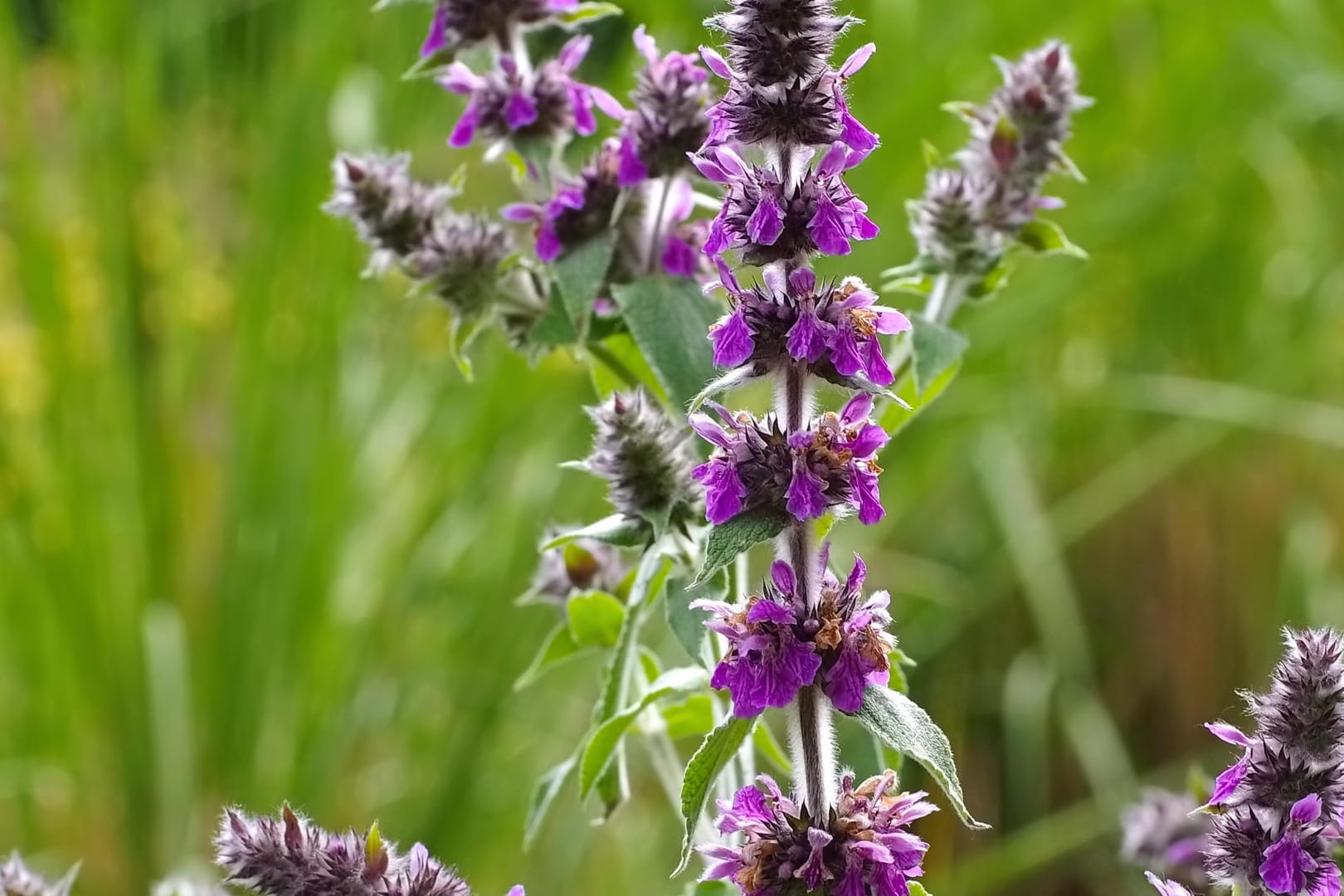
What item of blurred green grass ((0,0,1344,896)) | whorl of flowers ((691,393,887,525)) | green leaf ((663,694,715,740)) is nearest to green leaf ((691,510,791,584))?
whorl of flowers ((691,393,887,525))

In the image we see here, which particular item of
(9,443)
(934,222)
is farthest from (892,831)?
(9,443)

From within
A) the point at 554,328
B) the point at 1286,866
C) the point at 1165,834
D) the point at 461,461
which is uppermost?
the point at 461,461

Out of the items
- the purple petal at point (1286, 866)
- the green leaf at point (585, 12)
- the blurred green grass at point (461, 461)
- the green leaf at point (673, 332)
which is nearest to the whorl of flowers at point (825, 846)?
the purple petal at point (1286, 866)

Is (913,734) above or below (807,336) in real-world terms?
below

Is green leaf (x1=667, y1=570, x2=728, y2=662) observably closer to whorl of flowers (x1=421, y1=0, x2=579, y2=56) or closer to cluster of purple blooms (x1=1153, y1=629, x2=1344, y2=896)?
cluster of purple blooms (x1=1153, y1=629, x2=1344, y2=896)

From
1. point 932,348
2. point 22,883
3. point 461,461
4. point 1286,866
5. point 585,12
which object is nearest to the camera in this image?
point 1286,866

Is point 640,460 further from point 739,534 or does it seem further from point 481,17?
point 481,17

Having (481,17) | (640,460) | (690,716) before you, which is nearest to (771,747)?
(690,716)
